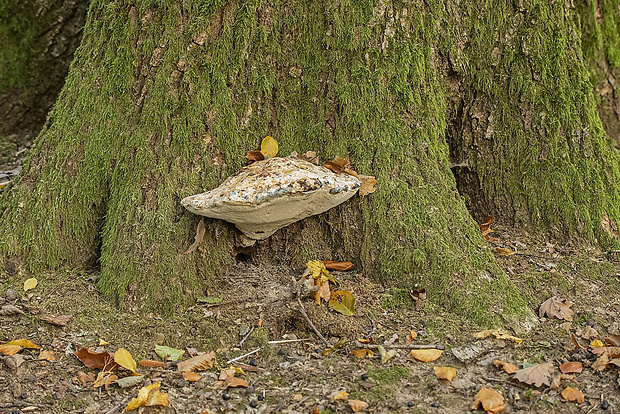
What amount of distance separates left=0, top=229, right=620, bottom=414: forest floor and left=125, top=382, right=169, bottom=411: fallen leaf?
4cm

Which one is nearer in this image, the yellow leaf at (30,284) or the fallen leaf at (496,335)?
the fallen leaf at (496,335)

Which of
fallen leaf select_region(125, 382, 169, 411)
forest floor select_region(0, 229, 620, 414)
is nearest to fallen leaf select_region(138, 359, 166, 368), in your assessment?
forest floor select_region(0, 229, 620, 414)

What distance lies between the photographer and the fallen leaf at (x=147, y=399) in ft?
9.68

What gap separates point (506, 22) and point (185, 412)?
3.51 m

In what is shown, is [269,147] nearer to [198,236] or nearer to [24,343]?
[198,236]

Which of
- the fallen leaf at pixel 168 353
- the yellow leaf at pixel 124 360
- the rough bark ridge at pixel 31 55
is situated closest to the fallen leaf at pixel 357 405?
the fallen leaf at pixel 168 353

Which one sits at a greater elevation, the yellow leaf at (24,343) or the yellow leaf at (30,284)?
the yellow leaf at (30,284)

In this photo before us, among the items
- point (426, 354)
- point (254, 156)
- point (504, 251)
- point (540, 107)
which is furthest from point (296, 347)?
point (540, 107)

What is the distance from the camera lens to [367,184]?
155 inches

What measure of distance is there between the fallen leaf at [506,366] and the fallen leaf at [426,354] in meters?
0.30

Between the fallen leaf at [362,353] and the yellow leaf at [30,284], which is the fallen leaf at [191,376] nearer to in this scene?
the fallen leaf at [362,353]

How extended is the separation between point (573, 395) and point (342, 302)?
1316 mm

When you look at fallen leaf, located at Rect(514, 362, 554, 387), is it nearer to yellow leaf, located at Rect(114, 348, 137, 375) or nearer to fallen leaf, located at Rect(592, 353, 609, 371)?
fallen leaf, located at Rect(592, 353, 609, 371)

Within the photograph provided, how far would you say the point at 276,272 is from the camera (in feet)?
13.1
